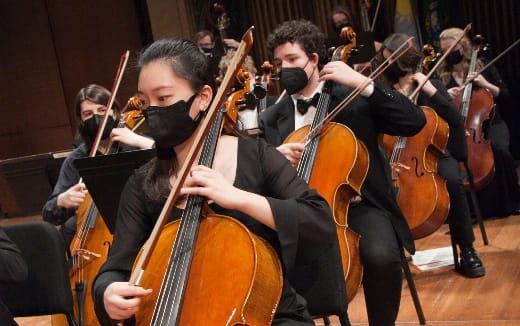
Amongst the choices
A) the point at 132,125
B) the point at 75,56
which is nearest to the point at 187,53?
the point at 132,125

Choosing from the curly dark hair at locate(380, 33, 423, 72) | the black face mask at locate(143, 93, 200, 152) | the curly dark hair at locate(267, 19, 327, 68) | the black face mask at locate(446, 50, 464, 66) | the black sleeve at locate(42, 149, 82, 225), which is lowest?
the black sleeve at locate(42, 149, 82, 225)

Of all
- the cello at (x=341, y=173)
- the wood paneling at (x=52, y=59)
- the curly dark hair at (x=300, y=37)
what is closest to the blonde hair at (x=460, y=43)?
the curly dark hair at (x=300, y=37)

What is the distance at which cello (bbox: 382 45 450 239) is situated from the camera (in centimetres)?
296

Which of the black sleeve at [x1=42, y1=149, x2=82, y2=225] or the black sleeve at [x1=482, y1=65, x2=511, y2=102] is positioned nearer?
the black sleeve at [x1=42, y1=149, x2=82, y2=225]

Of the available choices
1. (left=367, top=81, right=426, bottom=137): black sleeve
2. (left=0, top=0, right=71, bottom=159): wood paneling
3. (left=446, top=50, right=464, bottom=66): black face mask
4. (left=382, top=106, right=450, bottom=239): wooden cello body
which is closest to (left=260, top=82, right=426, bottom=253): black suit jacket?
(left=367, top=81, right=426, bottom=137): black sleeve

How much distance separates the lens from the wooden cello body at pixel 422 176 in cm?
296

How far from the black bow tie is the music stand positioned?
2.00 feet

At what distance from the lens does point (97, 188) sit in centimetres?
218

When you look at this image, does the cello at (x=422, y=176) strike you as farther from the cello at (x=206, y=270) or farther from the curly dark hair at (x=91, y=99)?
the cello at (x=206, y=270)

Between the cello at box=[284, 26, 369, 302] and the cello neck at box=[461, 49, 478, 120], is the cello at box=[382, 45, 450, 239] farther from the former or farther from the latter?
the cello at box=[284, 26, 369, 302]

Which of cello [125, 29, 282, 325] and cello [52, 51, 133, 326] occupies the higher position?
cello [125, 29, 282, 325]

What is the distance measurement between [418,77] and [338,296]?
5.23ft

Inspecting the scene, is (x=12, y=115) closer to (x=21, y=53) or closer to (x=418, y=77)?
(x=21, y=53)

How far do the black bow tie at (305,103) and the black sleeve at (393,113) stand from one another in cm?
A: 19
